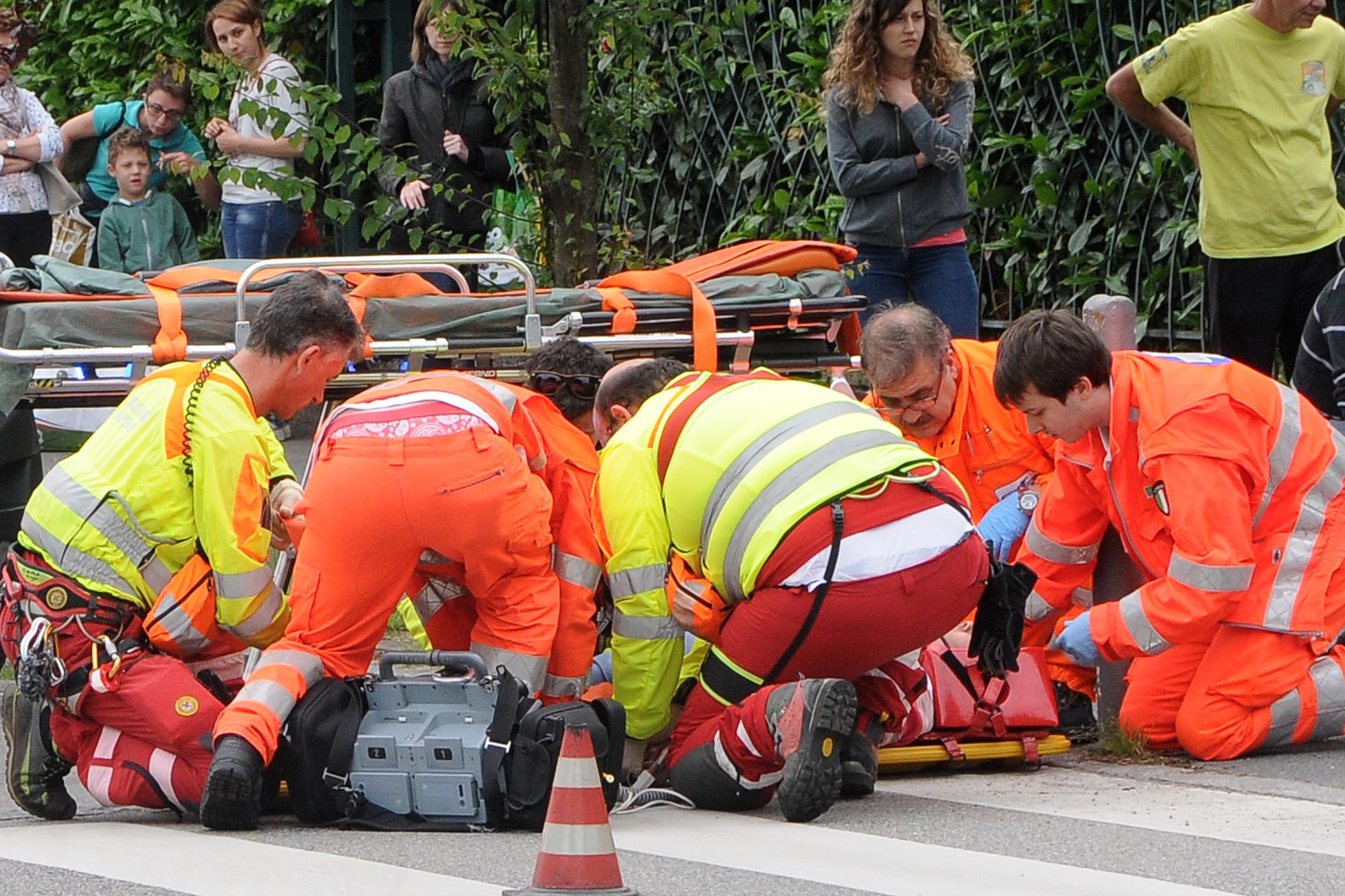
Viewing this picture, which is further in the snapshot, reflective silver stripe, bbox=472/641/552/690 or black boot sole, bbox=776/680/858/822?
reflective silver stripe, bbox=472/641/552/690

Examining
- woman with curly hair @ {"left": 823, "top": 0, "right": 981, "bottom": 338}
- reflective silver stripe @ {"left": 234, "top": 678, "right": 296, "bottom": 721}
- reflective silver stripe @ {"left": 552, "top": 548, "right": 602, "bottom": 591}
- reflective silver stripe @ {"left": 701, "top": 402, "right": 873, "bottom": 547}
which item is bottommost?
reflective silver stripe @ {"left": 234, "top": 678, "right": 296, "bottom": 721}

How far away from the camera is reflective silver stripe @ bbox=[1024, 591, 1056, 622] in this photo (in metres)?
5.79

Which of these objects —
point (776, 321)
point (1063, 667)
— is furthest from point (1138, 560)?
point (776, 321)

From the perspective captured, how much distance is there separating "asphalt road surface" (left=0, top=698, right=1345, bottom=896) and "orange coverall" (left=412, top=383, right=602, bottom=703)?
1.62 ft

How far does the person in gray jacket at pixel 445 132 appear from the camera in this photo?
29.2 feet

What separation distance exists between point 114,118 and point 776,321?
5.07 m

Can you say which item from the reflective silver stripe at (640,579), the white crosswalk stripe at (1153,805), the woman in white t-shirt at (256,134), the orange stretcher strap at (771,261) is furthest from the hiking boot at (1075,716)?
the woman in white t-shirt at (256,134)

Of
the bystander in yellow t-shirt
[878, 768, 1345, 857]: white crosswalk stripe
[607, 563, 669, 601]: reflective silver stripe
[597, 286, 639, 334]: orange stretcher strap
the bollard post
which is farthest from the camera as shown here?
the bystander in yellow t-shirt

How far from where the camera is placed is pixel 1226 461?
5176mm

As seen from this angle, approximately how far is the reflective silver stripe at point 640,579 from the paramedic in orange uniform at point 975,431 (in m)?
1.12

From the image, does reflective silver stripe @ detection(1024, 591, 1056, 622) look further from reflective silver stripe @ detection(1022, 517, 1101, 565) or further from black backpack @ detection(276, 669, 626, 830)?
black backpack @ detection(276, 669, 626, 830)

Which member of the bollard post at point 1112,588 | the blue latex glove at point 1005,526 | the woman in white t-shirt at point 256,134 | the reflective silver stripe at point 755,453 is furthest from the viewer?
the woman in white t-shirt at point 256,134

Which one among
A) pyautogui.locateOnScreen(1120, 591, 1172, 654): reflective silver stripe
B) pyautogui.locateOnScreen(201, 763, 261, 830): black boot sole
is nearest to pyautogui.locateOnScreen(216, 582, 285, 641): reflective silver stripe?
pyautogui.locateOnScreen(201, 763, 261, 830): black boot sole

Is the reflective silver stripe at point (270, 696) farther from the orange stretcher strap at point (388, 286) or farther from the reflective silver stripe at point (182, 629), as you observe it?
the orange stretcher strap at point (388, 286)
